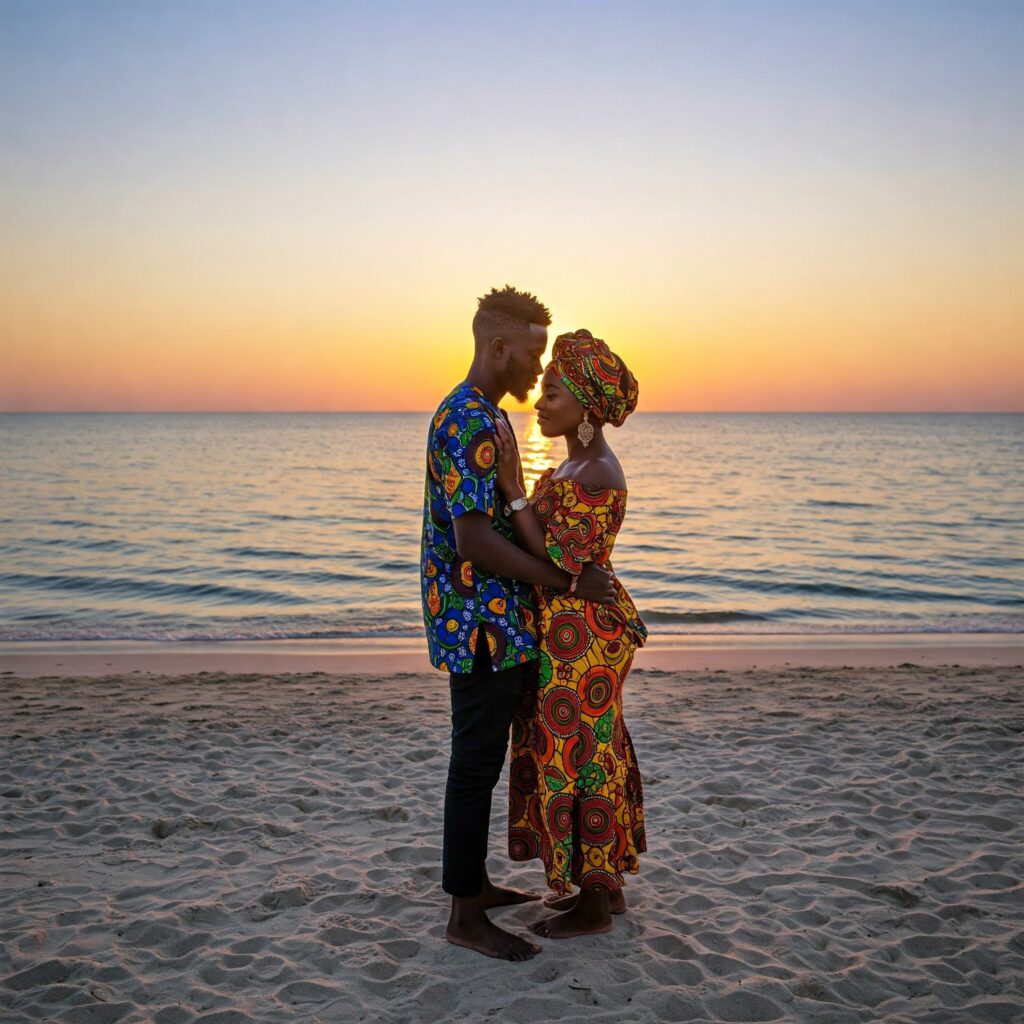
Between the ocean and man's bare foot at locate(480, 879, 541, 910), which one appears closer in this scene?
man's bare foot at locate(480, 879, 541, 910)

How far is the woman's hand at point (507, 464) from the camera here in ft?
Result: 9.99

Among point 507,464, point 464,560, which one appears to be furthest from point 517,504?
point 464,560

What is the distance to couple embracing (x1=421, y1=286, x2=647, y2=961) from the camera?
3.09 metres

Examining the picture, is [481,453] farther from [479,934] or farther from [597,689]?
[479,934]

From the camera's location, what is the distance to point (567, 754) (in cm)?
334

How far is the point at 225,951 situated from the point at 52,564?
53.1 ft

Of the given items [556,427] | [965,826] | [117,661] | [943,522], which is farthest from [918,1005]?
[943,522]

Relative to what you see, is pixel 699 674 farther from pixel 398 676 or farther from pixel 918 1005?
pixel 918 1005

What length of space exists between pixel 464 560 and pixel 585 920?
5.15 feet

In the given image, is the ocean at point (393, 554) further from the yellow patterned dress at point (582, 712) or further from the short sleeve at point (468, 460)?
the short sleeve at point (468, 460)

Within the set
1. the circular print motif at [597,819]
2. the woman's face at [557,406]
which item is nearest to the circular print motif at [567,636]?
the circular print motif at [597,819]

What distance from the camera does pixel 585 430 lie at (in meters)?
3.25

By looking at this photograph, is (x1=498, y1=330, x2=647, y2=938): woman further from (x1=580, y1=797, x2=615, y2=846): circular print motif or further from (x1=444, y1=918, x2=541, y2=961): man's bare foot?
(x1=444, y1=918, x2=541, y2=961): man's bare foot

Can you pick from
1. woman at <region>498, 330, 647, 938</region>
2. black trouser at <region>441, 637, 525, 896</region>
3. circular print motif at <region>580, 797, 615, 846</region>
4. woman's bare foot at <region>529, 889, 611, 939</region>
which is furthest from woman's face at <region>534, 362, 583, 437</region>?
woman's bare foot at <region>529, 889, 611, 939</region>
